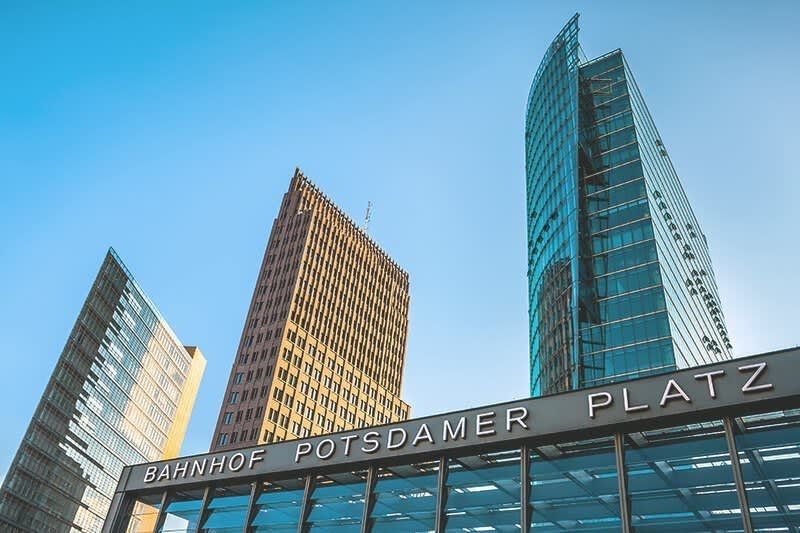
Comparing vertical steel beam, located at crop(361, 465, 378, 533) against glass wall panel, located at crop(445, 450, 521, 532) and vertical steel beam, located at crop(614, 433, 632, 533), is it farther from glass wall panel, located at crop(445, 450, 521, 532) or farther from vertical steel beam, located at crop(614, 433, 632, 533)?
vertical steel beam, located at crop(614, 433, 632, 533)

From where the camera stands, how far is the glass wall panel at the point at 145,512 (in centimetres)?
2771

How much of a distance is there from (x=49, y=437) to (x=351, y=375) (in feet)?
178

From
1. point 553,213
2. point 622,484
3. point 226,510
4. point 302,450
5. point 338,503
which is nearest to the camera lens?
point 622,484

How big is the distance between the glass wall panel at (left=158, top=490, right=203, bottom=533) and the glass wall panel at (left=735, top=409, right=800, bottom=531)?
63.0ft

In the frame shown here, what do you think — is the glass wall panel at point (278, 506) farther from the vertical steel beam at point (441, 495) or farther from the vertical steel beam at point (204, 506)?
the vertical steel beam at point (441, 495)

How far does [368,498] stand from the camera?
Answer: 73.4 ft

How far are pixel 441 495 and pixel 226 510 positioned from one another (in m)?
9.33

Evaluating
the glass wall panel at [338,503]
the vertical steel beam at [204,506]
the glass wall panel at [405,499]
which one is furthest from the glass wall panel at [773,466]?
the vertical steel beam at [204,506]

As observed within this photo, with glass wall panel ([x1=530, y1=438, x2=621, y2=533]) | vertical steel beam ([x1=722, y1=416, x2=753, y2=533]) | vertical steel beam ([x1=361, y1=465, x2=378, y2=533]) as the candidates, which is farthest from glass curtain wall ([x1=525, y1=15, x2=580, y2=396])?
vertical steel beam ([x1=722, y1=416, x2=753, y2=533])

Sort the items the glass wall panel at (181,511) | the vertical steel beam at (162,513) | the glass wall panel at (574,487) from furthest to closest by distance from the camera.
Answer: the vertical steel beam at (162,513) < the glass wall panel at (181,511) < the glass wall panel at (574,487)

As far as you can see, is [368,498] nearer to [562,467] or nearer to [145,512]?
[562,467]

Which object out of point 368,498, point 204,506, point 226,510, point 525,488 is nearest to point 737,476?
point 525,488

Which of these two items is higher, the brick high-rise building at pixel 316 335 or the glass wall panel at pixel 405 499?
the brick high-rise building at pixel 316 335

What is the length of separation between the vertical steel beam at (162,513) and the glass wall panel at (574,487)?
49.9 feet
